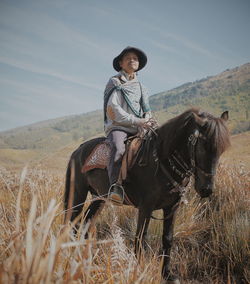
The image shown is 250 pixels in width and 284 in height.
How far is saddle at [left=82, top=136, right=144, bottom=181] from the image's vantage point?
3.14 m

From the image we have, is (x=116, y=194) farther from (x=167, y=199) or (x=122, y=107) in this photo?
(x=122, y=107)

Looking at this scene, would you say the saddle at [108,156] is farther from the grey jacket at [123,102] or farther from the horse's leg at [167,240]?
the horse's leg at [167,240]

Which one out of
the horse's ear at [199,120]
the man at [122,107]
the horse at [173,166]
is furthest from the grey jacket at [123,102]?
the horse's ear at [199,120]

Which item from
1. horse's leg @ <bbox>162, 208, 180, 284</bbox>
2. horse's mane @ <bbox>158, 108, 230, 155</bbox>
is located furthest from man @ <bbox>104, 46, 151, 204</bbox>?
horse's leg @ <bbox>162, 208, 180, 284</bbox>

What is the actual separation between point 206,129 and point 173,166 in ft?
2.05

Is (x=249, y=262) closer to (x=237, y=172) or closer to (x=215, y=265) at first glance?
(x=215, y=265)

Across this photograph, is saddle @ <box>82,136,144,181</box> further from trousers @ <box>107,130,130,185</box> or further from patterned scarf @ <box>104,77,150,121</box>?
patterned scarf @ <box>104,77,150,121</box>

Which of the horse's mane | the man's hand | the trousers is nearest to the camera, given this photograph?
the horse's mane

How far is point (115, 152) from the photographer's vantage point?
3.21 m

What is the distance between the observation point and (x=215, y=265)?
11.1 feet

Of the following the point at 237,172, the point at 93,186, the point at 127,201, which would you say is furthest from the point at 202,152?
the point at 237,172

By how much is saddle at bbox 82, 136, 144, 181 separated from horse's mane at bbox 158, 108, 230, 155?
0.40 metres

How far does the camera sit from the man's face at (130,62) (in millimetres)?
3761

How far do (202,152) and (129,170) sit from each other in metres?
1.10
